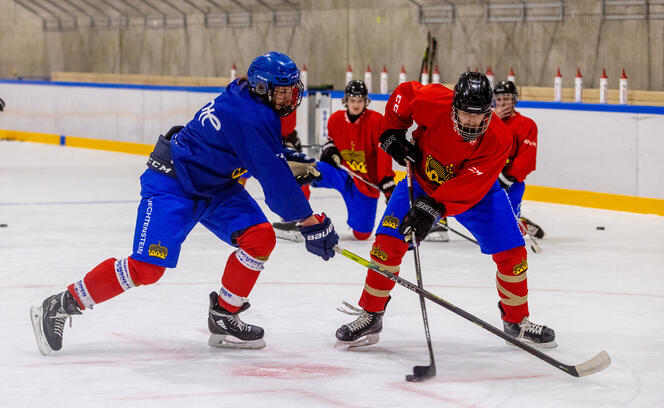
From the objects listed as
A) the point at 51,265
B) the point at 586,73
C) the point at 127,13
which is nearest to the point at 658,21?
the point at 586,73

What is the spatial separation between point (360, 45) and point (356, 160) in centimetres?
628

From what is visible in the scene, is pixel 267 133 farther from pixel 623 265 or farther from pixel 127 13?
pixel 127 13

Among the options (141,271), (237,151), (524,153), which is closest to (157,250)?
(141,271)

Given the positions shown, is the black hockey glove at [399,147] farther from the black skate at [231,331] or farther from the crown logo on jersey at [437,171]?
the black skate at [231,331]

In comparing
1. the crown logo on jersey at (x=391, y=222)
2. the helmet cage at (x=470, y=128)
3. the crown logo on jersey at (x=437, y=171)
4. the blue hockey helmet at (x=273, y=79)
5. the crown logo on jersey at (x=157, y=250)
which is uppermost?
the blue hockey helmet at (x=273, y=79)

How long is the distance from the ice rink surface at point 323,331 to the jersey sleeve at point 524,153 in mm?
512

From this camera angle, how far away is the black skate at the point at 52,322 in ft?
12.6

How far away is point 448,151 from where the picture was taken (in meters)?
4.00

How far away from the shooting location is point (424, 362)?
3885 millimetres

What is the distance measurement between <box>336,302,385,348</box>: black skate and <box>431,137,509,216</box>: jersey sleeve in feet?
1.75

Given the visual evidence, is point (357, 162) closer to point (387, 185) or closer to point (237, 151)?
point (387, 185)

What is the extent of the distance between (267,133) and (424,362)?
1.03 meters

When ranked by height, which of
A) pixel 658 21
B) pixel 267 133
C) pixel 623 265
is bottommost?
pixel 623 265

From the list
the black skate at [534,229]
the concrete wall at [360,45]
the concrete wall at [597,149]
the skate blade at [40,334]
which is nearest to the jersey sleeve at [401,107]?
the skate blade at [40,334]
